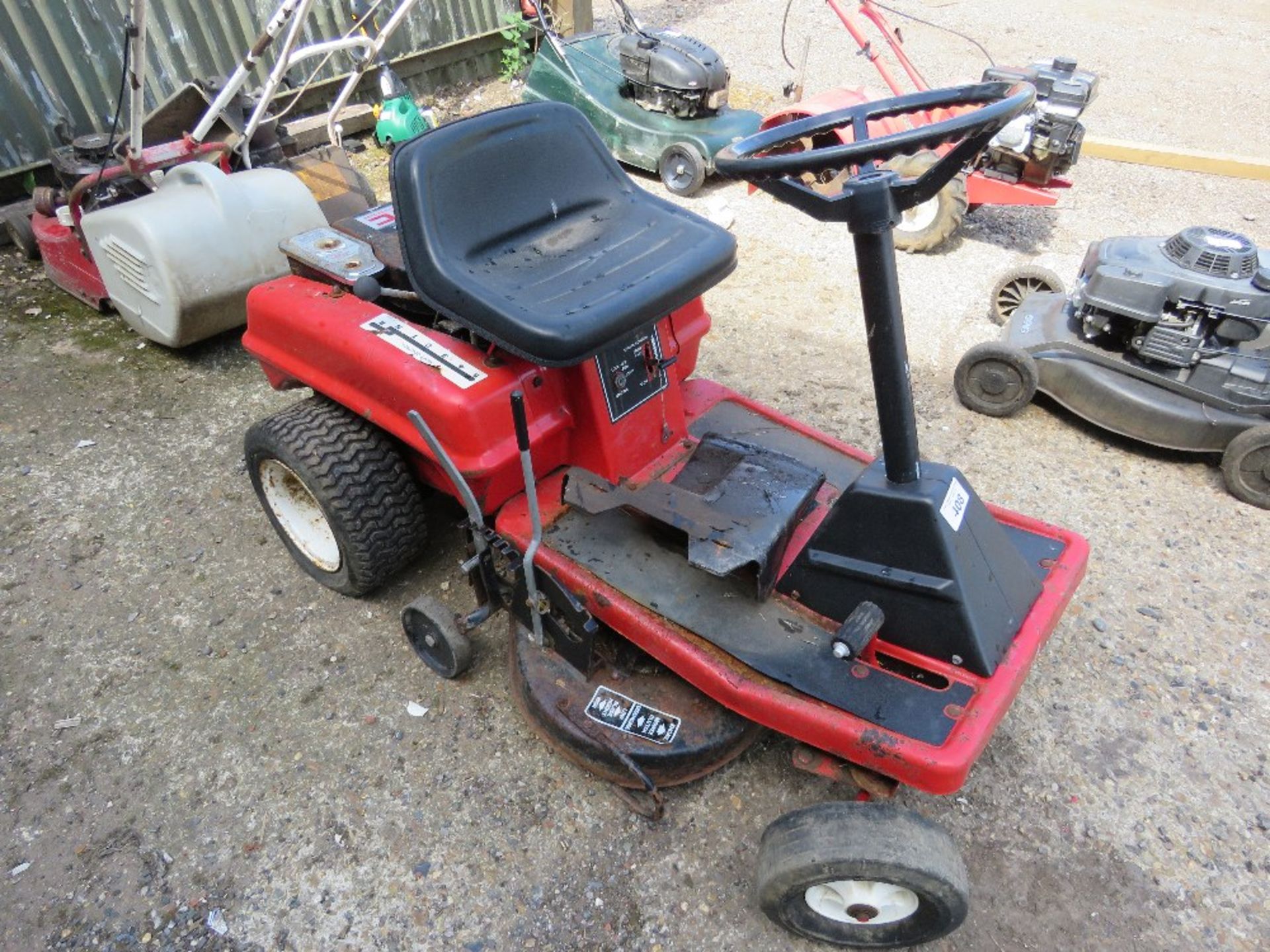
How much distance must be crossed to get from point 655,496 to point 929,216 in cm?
328

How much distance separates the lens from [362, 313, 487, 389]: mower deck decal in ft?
6.64

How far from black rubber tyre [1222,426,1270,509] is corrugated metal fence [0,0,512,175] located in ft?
17.5

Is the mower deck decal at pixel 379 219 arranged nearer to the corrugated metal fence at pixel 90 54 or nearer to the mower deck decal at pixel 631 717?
the mower deck decal at pixel 631 717

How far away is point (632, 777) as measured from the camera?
2.00 metres

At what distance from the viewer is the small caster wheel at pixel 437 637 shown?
222 cm

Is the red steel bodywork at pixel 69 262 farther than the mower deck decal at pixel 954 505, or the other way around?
the red steel bodywork at pixel 69 262

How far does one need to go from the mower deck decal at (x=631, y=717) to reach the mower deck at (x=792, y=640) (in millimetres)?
176

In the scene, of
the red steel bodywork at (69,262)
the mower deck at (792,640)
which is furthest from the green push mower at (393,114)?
the mower deck at (792,640)

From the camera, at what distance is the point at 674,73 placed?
4.96m

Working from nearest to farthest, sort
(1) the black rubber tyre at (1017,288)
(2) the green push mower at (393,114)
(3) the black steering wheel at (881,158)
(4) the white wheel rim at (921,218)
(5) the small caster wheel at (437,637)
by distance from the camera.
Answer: (3) the black steering wheel at (881,158) → (5) the small caster wheel at (437,637) → (1) the black rubber tyre at (1017,288) → (4) the white wheel rim at (921,218) → (2) the green push mower at (393,114)

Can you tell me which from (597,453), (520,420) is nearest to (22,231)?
(597,453)

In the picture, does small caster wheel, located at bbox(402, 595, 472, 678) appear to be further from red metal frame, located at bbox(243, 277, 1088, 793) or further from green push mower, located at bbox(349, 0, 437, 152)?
green push mower, located at bbox(349, 0, 437, 152)

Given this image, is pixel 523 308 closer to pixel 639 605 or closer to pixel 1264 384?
pixel 639 605

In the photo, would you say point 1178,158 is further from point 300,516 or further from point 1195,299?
point 300,516
